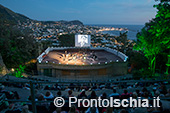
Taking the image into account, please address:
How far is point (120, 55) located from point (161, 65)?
757cm

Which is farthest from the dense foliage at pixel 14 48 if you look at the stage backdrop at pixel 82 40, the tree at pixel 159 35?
the tree at pixel 159 35

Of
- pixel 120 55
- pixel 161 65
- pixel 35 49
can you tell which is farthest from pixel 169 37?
pixel 35 49

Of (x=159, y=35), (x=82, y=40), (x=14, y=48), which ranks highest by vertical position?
(x=159, y=35)

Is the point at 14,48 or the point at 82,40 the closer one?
the point at 14,48

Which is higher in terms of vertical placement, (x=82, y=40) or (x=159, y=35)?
(x=159, y=35)

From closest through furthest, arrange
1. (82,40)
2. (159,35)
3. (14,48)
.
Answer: (159,35) → (14,48) → (82,40)

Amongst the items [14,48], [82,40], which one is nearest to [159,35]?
[82,40]

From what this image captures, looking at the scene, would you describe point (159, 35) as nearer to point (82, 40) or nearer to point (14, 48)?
point (82, 40)

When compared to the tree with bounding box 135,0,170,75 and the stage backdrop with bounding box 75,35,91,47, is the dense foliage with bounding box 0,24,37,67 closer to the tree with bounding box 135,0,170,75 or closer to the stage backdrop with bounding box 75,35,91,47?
the stage backdrop with bounding box 75,35,91,47

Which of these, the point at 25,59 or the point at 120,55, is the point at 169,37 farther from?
the point at 25,59

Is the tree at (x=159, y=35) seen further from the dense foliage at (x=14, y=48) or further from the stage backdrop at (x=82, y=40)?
the dense foliage at (x=14, y=48)

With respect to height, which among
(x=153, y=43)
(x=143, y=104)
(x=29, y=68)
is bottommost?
(x=29, y=68)

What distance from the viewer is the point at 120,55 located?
2544 cm

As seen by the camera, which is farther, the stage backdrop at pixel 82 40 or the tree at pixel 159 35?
the stage backdrop at pixel 82 40
